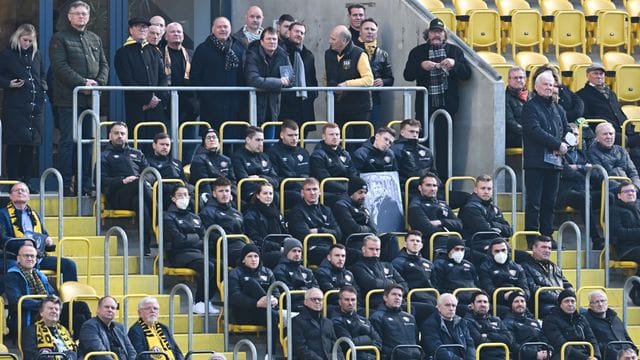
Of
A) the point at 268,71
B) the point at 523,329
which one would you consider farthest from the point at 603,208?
the point at 268,71

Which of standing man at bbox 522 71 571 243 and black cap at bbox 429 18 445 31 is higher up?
black cap at bbox 429 18 445 31

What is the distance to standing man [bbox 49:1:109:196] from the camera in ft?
76.8

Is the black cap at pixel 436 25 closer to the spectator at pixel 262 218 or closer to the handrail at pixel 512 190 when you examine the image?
the handrail at pixel 512 190

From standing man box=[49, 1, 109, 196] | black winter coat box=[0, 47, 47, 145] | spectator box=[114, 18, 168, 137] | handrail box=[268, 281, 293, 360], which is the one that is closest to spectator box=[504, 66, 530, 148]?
spectator box=[114, 18, 168, 137]

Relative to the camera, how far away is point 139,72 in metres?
23.8

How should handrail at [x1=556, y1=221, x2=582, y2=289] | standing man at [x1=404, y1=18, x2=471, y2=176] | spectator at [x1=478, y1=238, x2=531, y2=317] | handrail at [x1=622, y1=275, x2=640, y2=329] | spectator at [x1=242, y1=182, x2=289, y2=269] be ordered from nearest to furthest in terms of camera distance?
spectator at [x1=242, y1=182, x2=289, y2=269] < spectator at [x1=478, y1=238, x2=531, y2=317] < handrail at [x1=622, y1=275, x2=640, y2=329] < handrail at [x1=556, y1=221, x2=582, y2=289] < standing man at [x1=404, y1=18, x2=471, y2=176]

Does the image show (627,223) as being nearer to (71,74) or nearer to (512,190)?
(512,190)

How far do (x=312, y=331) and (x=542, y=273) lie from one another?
2856 millimetres

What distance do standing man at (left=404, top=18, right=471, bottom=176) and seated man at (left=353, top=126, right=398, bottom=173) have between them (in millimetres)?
986

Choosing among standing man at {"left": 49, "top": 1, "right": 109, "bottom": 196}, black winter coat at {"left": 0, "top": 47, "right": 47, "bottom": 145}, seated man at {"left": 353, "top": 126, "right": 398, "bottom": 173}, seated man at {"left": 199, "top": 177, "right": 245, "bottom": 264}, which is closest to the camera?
seated man at {"left": 199, "top": 177, "right": 245, "bottom": 264}

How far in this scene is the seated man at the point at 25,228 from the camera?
21.4 m

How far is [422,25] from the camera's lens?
2539cm

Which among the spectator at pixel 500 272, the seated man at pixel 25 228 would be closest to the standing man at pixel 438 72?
the spectator at pixel 500 272

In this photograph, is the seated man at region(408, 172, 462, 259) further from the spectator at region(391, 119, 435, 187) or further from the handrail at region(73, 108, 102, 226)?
the handrail at region(73, 108, 102, 226)
